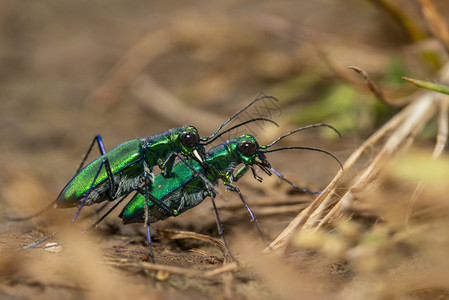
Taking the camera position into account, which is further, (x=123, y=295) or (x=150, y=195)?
(x=150, y=195)

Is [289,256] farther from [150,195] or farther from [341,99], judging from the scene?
[341,99]

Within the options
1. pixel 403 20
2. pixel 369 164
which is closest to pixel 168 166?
pixel 369 164

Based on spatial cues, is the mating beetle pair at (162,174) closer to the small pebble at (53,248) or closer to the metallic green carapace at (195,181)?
the metallic green carapace at (195,181)

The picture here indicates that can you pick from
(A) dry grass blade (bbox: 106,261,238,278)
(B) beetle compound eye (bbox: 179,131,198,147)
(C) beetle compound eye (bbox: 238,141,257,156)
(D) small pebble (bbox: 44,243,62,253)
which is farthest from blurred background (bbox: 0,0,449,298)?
(A) dry grass blade (bbox: 106,261,238,278)

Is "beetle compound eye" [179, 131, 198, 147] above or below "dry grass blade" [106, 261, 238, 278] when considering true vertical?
above

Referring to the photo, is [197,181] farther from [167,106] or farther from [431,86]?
[167,106]

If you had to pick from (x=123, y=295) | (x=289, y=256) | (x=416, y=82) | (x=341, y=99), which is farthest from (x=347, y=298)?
(x=341, y=99)

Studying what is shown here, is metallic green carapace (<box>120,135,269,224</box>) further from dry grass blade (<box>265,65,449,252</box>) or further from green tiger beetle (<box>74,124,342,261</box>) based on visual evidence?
dry grass blade (<box>265,65,449,252</box>)

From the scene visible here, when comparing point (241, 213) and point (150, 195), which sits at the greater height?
point (150, 195)

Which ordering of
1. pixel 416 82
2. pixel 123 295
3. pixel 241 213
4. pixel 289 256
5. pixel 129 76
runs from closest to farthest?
pixel 123 295, pixel 289 256, pixel 416 82, pixel 241 213, pixel 129 76
